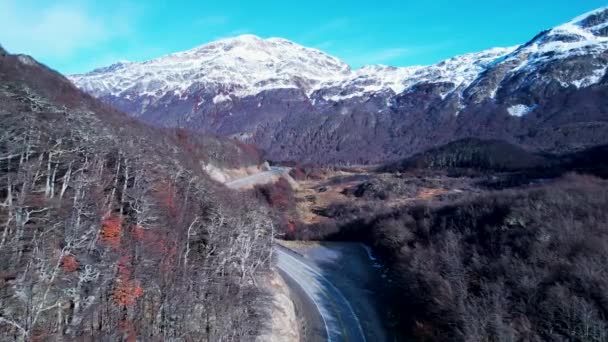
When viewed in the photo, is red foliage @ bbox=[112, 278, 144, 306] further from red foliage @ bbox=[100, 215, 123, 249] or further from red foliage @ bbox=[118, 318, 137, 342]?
red foliage @ bbox=[100, 215, 123, 249]

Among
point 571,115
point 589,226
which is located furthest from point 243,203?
point 571,115

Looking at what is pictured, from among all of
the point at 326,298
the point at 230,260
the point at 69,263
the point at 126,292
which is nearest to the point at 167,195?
the point at 230,260

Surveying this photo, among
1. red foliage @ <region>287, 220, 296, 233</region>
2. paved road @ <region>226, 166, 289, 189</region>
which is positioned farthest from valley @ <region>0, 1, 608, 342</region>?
paved road @ <region>226, 166, 289, 189</region>

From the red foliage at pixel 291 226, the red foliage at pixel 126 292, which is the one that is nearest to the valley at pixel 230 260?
the red foliage at pixel 126 292

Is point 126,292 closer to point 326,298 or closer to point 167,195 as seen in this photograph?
point 167,195

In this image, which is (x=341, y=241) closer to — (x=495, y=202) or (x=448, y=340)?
(x=495, y=202)

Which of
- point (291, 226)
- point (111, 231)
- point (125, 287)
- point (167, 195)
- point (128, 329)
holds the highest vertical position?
point (167, 195)
